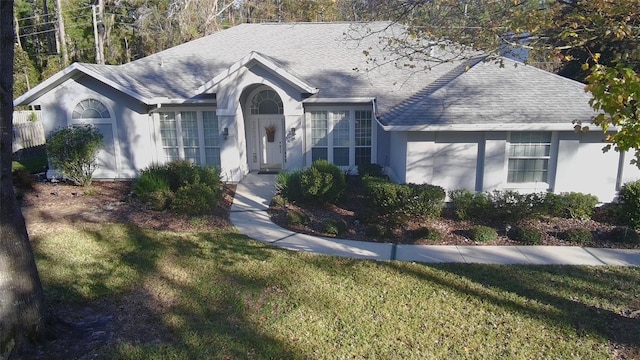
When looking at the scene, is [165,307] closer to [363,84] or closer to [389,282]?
[389,282]

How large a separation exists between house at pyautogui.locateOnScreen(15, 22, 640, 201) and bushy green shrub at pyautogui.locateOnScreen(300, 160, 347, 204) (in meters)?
1.87

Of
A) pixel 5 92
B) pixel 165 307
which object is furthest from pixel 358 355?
pixel 5 92

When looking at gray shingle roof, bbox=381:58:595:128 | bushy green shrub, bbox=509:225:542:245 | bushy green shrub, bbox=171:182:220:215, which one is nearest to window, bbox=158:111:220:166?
bushy green shrub, bbox=171:182:220:215

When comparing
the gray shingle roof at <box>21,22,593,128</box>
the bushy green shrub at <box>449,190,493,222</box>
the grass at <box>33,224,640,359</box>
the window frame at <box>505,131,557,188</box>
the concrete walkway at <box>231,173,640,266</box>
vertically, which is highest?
the gray shingle roof at <box>21,22,593,128</box>

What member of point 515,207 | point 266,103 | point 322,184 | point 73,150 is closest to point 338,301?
point 322,184

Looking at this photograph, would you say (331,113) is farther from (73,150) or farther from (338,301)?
(338,301)

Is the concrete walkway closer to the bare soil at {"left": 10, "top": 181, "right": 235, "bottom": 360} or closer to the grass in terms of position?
the grass

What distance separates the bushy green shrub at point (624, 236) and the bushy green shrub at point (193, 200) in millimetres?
9476

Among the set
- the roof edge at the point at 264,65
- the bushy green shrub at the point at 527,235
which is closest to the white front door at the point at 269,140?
the roof edge at the point at 264,65

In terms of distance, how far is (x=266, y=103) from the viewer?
16188mm

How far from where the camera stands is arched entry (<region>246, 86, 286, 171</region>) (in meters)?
16.1

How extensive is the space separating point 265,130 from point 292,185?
16.4 ft

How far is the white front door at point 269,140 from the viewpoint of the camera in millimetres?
16281

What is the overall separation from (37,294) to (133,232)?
4455 mm
